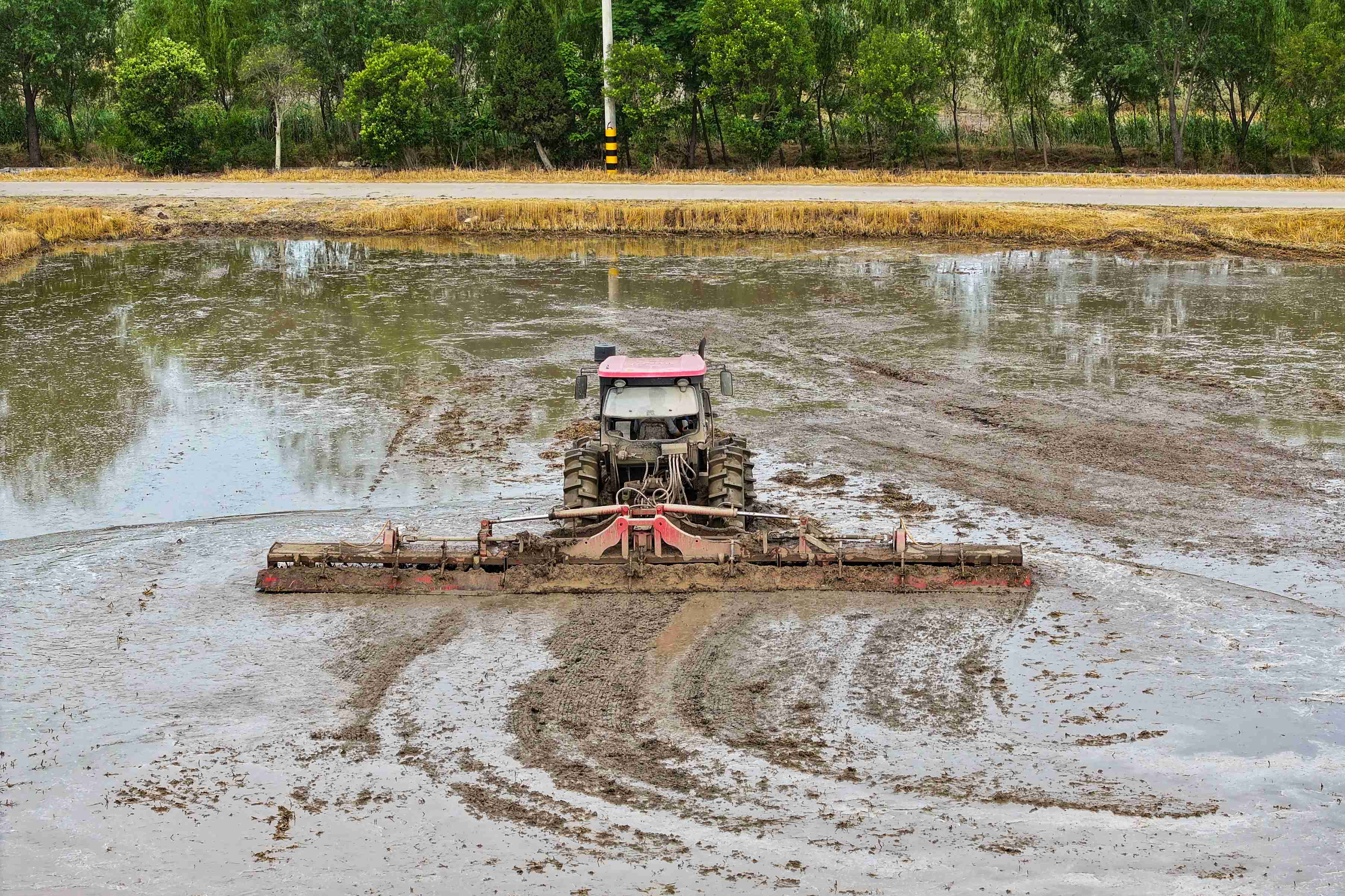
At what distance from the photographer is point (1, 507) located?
54.0 ft

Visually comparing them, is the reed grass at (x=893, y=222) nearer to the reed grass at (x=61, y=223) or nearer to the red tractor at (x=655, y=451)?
the reed grass at (x=61, y=223)

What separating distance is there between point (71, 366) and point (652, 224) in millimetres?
19684

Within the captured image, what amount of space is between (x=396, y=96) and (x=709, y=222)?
17.0m

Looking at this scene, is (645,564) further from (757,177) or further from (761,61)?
(761,61)

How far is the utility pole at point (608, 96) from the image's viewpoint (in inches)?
1895

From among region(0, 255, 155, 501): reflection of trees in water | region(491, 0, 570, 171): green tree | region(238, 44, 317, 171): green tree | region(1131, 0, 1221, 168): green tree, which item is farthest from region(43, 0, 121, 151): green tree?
region(1131, 0, 1221, 168): green tree

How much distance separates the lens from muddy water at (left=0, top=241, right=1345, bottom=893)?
9031 millimetres

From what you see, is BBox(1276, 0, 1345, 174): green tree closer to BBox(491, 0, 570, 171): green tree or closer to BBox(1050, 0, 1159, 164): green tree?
BBox(1050, 0, 1159, 164): green tree

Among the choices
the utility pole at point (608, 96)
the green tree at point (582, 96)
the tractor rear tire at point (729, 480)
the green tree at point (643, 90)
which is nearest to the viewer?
the tractor rear tire at point (729, 480)

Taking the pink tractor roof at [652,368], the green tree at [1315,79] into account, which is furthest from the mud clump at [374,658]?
the green tree at [1315,79]

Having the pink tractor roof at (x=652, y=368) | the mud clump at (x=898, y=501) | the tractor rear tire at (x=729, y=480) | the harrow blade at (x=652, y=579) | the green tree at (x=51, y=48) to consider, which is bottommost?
the harrow blade at (x=652, y=579)

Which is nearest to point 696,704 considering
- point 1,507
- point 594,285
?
point 1,507

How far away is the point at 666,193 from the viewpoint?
144 feet

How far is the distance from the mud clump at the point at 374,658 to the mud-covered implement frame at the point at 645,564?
2.29 feet
